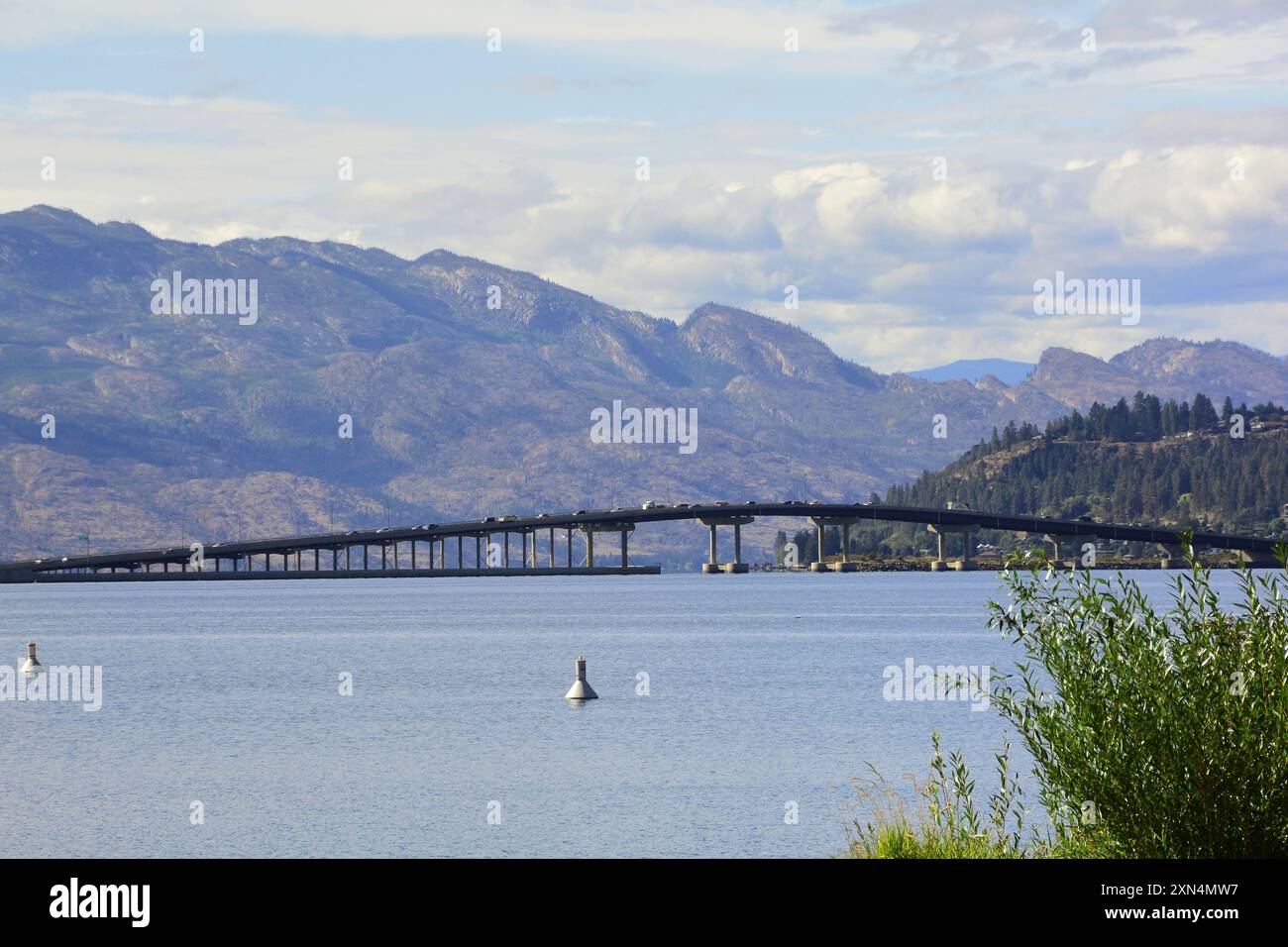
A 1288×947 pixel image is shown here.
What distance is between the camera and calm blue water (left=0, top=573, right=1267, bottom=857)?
A: 140 ft

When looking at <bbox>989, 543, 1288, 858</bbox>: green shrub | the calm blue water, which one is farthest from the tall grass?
the calm blue water

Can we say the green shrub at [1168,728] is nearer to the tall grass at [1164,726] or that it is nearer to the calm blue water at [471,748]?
the tall grass at [1164,726]

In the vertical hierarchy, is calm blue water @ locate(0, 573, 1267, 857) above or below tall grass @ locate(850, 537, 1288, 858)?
below

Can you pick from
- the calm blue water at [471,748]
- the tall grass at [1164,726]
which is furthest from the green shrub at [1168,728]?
the calm blue water at [471,748]

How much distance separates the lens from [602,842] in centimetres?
4097

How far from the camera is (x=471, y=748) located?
200 feet

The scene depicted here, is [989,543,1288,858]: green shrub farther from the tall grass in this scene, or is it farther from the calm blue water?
the calm blue water

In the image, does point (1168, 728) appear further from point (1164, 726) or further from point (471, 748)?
point (471, 748)

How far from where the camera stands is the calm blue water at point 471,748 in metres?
42.6

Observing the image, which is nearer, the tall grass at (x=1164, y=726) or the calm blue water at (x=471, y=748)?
the tall grass at (x=1164, y=726)
